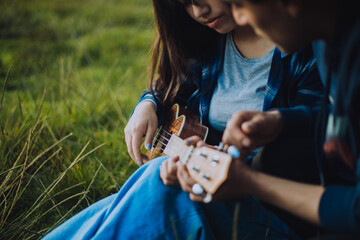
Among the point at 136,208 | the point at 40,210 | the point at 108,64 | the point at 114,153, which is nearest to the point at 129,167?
the point at 114,153

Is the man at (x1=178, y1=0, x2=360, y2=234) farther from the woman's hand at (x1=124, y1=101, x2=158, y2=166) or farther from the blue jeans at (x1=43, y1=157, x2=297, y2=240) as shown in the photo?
the woman's hand at (x1=124, y1=101, x2=158, y2=166)

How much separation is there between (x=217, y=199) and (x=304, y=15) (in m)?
0.55

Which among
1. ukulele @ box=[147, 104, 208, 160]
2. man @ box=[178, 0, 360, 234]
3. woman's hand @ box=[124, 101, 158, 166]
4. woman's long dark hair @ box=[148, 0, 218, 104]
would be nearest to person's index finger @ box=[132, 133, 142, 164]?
woman's hand @ box=[124, 101, 158, 166]

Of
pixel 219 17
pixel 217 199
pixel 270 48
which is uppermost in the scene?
pixel 219 17

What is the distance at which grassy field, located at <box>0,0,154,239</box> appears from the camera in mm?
1719

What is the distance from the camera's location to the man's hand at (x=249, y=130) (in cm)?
106

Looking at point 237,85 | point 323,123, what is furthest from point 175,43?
point 323,123

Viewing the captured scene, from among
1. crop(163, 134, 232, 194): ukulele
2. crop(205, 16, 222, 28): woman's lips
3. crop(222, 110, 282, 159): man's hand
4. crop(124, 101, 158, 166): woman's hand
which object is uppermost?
crop(205, 16, 222, 28): woman's lips

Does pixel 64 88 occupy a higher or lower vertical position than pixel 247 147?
lower

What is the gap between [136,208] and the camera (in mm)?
1195

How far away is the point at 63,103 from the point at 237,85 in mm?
1741

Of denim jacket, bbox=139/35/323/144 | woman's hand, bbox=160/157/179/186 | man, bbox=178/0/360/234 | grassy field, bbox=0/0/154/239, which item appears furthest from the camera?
grassy field, bbox=0/0/154/239

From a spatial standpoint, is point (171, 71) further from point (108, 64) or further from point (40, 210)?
point (108, 64)

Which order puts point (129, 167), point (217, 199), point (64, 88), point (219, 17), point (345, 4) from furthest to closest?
1. point (64, 88)
2. point (129, 167)
3. point (219, 17)
4. point (217, 199)
5. point (345, 4)
